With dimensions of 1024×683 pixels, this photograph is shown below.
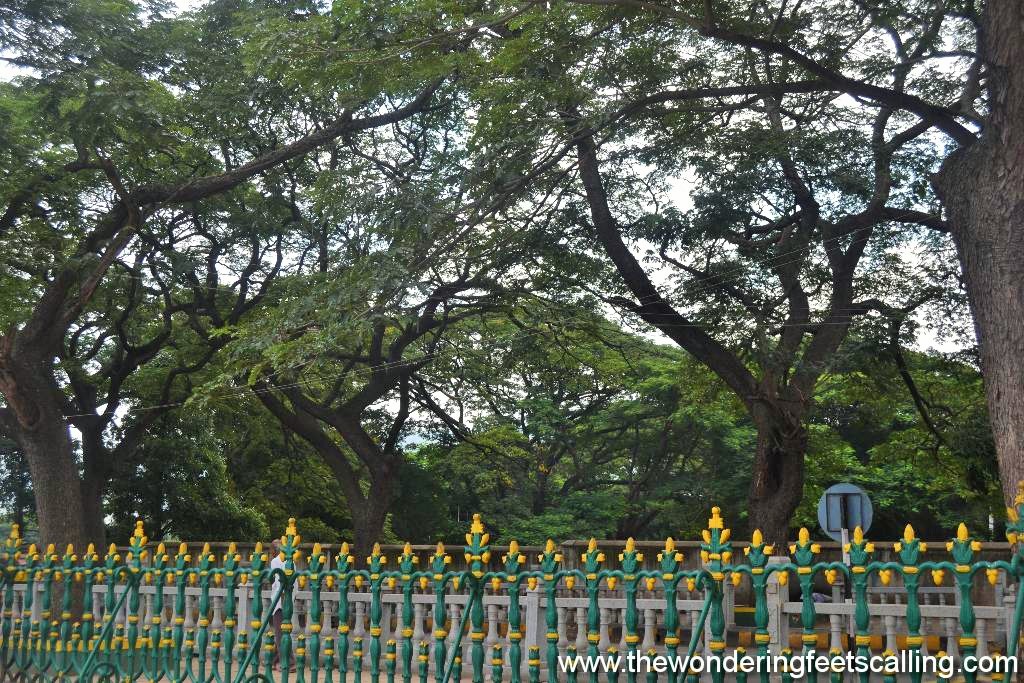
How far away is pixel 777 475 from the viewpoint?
49.7 ft

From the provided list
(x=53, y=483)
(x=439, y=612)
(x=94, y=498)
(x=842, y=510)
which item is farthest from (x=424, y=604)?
(x=94, y=498)

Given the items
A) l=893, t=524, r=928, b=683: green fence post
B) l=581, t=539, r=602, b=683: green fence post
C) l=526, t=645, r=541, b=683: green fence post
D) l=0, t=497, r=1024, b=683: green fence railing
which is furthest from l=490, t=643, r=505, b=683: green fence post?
l=893, t=524, r=928, b=683: green fence post

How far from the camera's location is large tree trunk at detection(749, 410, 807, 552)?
14.8 meters

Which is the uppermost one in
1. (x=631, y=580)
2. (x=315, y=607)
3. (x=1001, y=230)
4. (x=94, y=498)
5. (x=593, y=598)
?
(x=1001, y=230)

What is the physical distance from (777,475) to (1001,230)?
6733 mm

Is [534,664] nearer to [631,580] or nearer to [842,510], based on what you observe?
[631,580]

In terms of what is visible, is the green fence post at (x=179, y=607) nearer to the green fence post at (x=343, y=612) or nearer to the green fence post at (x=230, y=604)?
the green fence post at (x=230, y=604)

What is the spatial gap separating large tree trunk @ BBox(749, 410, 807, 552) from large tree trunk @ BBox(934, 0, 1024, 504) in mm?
5365

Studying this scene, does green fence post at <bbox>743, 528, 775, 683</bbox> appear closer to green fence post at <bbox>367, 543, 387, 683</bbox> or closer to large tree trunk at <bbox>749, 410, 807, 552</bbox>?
green fence post at <bbox>367, 543, 387, 683</bbox>

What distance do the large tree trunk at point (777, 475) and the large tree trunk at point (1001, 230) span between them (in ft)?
17.6

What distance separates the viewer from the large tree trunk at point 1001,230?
29.8 ft

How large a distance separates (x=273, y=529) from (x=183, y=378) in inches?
254

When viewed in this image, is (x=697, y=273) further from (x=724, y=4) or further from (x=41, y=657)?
(x=41, y=657)

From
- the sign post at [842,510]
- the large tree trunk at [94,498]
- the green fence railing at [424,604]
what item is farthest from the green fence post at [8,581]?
the large tree trunk at [94,498]
